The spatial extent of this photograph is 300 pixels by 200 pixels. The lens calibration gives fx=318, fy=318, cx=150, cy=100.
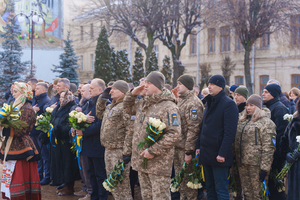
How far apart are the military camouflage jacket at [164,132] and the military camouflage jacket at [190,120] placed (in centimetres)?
101

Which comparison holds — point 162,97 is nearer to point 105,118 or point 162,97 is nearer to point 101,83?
point 105,118

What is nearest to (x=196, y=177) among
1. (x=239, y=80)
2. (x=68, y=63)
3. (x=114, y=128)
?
(x=114, y=128)

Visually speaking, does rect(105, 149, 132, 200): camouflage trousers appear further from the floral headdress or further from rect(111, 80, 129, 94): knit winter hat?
the floral headdress

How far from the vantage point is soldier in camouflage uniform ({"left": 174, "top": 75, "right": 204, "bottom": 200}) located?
18.4 ft

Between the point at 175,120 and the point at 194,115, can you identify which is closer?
the point at 175,120

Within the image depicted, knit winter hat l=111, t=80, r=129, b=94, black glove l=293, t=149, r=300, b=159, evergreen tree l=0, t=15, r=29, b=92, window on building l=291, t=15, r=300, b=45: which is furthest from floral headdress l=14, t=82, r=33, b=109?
window on building l=291, t=15, r=300, b=45

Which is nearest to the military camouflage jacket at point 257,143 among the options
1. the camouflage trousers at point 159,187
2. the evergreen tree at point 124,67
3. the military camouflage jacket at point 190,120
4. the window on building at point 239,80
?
the military camouflage jacket at point 190,120

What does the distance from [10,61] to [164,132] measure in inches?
888

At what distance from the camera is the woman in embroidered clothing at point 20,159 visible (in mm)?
5441

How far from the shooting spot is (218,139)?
479 centimetres

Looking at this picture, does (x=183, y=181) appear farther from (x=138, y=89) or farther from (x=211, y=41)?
(x=211, y=41)

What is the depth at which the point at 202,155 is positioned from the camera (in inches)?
194

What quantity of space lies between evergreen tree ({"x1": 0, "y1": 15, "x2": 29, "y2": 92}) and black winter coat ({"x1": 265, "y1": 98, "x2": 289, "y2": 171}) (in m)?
21.9

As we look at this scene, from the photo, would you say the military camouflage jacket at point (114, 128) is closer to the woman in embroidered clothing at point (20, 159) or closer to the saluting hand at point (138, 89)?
the saluting hand at point (138, 89)
